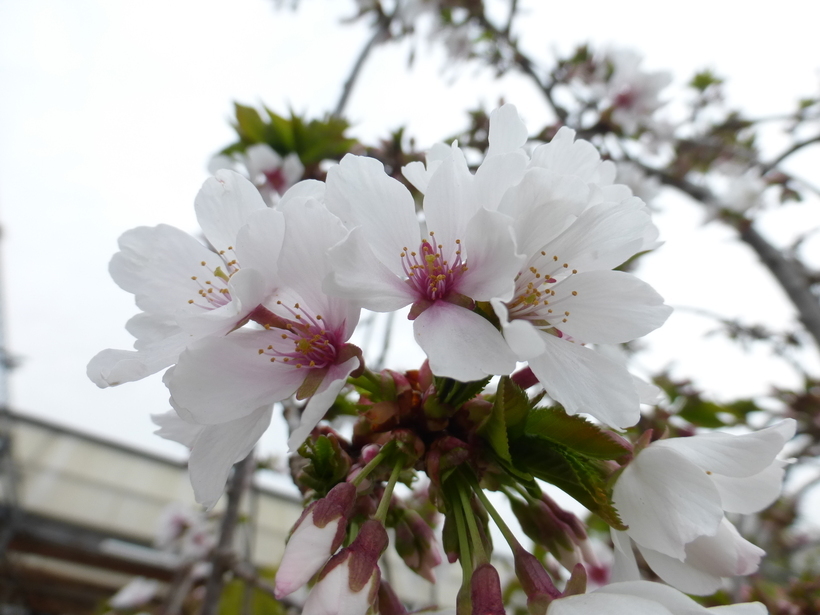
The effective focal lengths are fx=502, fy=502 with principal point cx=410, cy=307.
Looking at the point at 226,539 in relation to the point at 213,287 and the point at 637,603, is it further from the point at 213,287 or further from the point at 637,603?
the point at 637,603

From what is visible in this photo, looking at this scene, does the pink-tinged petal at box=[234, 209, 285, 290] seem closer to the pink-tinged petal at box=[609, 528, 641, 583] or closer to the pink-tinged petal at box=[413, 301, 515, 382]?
the pink-tinged petal at box=[413, 301, 515, 382]

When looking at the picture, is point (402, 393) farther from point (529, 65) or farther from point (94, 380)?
point (529, 65)

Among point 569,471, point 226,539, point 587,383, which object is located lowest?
point 226,539

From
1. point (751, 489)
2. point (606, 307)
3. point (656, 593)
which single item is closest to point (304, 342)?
point (606, 307)

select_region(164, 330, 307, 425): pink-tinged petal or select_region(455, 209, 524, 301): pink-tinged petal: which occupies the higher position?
select_region(455, 209, 524, 301): pink-tinged petal

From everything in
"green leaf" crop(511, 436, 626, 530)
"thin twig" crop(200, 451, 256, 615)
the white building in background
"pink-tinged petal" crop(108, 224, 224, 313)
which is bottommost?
the white building in background

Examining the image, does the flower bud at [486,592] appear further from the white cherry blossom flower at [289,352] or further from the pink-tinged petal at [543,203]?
the pink-tinged petal at [543,203]

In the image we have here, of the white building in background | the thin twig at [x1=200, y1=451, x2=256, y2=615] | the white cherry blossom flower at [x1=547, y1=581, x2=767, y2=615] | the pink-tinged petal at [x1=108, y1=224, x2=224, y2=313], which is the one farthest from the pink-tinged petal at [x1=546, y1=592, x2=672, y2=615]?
the white building in background
